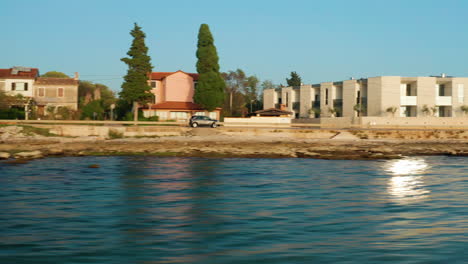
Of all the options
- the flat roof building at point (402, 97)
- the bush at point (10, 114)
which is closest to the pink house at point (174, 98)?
the bush at point (10, 114)

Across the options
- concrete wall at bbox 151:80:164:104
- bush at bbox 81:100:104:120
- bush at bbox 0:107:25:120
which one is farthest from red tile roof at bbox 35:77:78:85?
bush at bbox 0:107:25:120

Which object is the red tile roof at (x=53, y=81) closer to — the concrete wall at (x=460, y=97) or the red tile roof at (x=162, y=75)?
the red tile roof at (x=162, y=75)

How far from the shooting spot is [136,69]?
199 ft

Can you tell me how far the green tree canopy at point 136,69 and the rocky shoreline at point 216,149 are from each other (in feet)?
90.3

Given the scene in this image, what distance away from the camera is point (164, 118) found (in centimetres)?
6919

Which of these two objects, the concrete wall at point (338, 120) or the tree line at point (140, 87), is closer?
the tree line at point (140, 87)

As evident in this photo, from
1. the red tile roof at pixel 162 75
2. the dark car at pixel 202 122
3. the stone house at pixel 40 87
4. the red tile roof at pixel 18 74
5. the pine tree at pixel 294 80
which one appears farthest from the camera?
the pine tree at pixel 294 80

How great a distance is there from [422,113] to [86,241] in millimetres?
77165

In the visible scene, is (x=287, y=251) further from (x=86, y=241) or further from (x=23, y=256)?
(x=23, y=256)

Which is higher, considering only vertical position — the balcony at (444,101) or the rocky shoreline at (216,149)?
the balcony at (444,101)

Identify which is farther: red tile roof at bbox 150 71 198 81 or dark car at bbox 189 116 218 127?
red tile roof at bbox 150 71 198 81

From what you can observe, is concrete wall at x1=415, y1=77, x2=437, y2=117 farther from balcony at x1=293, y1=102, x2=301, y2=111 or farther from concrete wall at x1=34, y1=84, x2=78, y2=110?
concrete wall at x1=34, y1=84, x2=78, y2=110

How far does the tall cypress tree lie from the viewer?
64438 millimetres

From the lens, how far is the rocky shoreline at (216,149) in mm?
26297
